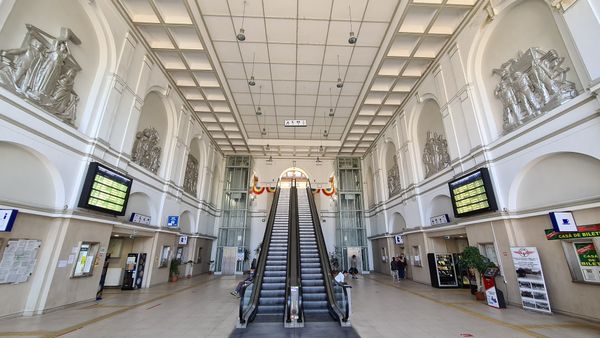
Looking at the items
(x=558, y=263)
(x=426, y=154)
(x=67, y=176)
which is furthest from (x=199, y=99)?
(x=558, y=263)

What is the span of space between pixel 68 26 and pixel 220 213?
14990 mm

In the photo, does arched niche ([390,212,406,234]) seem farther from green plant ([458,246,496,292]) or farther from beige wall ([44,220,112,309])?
beige wall ([44,220,112,309])

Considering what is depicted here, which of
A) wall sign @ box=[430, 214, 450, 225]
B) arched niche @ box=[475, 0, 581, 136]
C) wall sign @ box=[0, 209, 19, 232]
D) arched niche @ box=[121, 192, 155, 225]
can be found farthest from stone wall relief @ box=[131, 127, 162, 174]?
arched niche @ box=[475, 0, 581, 136]

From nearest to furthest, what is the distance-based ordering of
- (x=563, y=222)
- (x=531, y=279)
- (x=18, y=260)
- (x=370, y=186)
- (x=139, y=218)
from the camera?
(x=563, y=222), (x=18, y=260), (x=531, y=279), (x=139, y=218), (x=370, y=186)

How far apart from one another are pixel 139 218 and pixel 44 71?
5996 millimetres

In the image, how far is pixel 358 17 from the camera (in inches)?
363

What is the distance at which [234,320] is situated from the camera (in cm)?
586

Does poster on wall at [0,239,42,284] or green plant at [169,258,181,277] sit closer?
poster on wall at [0,239,42,284]

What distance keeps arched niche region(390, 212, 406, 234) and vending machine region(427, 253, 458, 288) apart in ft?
12.7

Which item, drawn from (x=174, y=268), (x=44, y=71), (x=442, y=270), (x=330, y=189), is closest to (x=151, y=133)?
(x=44, y=71)

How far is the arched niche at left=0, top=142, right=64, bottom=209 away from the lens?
18.7 ft

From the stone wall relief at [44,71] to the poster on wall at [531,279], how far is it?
1323cm

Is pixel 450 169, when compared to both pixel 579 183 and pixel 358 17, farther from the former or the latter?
pixel 358 17

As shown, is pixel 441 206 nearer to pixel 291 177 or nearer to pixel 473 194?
pixel 473 194
